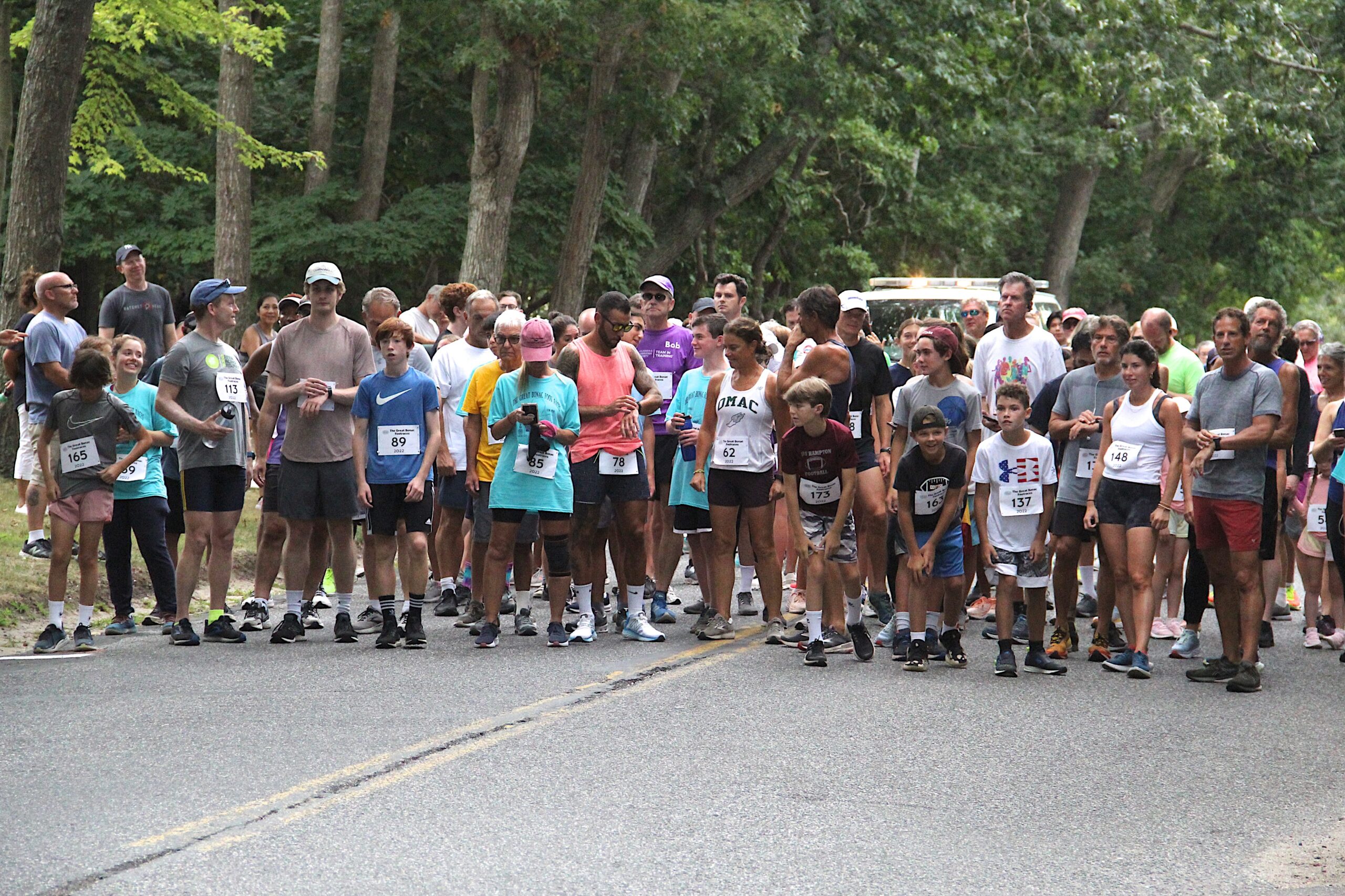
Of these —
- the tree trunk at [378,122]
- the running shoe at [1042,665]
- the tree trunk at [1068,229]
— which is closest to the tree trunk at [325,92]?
the tree trunk at [378,122]

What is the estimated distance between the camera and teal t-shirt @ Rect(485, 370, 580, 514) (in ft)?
32.2

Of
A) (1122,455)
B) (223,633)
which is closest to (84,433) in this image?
(223,633)

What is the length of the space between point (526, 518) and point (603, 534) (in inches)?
26.6

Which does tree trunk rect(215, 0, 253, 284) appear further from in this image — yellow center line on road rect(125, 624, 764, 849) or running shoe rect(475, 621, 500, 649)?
yellow center line on road rect(125, 624, 764, 849)

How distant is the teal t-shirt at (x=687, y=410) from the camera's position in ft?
36.4

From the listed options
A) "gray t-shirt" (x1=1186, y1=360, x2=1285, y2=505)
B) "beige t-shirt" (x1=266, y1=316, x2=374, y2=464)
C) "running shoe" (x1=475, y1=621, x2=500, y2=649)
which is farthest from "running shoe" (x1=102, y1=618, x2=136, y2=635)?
"gray t-shirt" (x1=1186, y1=360, x2=1285, y2=505)

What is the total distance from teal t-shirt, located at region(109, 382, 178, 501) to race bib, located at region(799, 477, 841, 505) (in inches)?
154

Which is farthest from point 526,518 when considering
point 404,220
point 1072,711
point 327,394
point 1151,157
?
point 1151,157

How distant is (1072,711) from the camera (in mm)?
8312

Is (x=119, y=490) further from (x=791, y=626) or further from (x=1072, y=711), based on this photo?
(x=1072, y=711)

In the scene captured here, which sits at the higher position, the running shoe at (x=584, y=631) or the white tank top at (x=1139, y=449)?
the white tank top at (x=1139, y=449)

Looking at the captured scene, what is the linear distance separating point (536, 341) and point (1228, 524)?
3.94 meters

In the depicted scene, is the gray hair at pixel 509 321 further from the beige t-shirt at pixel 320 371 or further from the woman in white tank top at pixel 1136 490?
the woman in white tank top at pixel 1136 490

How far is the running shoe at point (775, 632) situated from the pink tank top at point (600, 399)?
4.16 feet
